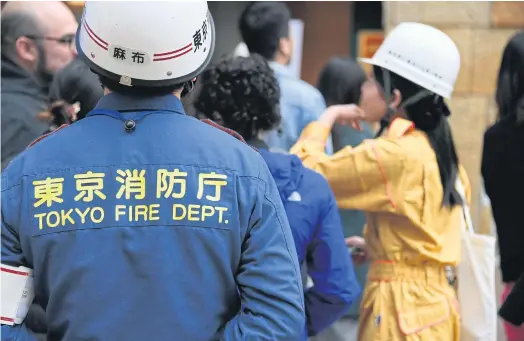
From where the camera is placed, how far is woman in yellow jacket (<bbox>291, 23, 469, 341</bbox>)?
11.2 ft

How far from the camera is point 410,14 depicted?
6.69 meters

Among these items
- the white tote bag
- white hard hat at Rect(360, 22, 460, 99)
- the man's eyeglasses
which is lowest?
the white tote bag

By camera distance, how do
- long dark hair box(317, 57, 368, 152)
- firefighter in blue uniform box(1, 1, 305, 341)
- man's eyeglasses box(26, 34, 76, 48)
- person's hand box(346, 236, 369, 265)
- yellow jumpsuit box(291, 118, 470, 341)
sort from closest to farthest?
firefighter in blue uniform box(1, 1, 305, 341)
yellow jumpsuit box(291, 118, 470, 341)
person's hand box(346, 236, 369, 265)
man's eyeglasses box(26, 34, 76, 48)
long dark hair box(317, 57, 368, 152)

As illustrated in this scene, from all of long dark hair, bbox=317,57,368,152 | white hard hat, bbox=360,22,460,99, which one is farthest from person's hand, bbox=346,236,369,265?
long dark hair, bbox=317,57,368,152

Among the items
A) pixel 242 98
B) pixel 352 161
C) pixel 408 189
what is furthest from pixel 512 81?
pixel 242 98

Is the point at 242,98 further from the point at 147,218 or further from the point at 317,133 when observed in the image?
the point at 147,218

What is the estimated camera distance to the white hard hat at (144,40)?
1963 mm

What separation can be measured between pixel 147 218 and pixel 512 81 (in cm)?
227

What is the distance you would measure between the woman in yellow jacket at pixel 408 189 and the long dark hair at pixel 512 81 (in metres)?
0.22

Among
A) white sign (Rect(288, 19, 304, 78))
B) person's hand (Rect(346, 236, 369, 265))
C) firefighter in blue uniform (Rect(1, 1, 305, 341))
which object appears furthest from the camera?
white sign (Rect(288, 19, 304, 78))

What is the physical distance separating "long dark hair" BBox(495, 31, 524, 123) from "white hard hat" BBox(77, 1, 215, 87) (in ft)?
6.60

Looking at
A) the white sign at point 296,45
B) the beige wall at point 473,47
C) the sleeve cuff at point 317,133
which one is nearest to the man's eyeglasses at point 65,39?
the sleeve cuff at point 317,133

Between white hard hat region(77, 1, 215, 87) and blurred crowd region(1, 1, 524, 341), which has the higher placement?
white hard hat region(77, 1, 215, 87)

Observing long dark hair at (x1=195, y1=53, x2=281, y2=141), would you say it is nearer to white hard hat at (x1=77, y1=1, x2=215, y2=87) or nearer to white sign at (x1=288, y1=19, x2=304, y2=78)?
white hard hat at (x1=77, y1=1, x2=215, y2=87)
